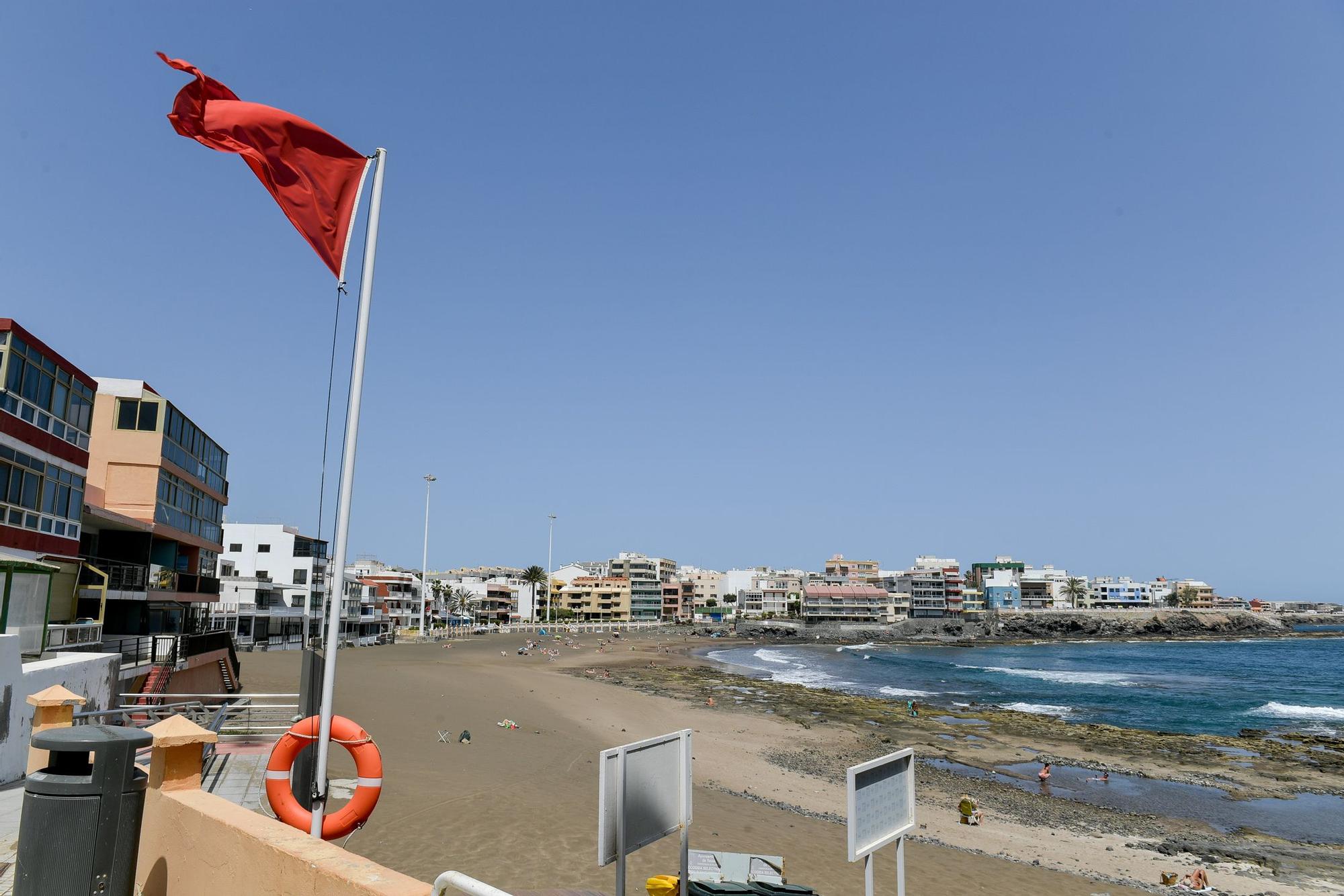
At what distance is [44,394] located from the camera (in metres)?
18.9

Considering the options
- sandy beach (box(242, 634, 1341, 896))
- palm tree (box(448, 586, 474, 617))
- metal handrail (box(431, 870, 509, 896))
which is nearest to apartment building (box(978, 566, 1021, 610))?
palm tree (box(448, 586, 474, 617))

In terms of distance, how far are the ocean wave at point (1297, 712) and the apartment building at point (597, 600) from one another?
375ft

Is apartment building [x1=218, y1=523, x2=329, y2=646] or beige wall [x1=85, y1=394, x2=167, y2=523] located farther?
apartment building [x1=218, y1=523, x2=329, y2=646]

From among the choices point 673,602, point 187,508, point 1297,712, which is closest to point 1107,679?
point 1297,712

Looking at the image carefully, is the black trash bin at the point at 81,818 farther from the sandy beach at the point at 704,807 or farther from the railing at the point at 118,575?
the railing at the point at 118,575

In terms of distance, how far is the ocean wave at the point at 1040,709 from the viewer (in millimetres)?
46291

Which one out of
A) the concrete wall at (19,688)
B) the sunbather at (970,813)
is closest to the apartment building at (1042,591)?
the sunbather at (970,813)

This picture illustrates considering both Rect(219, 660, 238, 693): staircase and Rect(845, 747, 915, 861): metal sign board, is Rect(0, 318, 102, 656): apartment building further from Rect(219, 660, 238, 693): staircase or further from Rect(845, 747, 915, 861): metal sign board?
Rect(845, 747, 915, 861): metal sign board

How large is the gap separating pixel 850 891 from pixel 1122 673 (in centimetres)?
7131

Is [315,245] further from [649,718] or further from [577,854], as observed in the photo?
[649,718]

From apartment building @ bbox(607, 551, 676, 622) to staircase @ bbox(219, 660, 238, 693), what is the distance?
130 metres

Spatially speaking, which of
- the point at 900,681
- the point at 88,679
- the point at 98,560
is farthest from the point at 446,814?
the point at 900,681

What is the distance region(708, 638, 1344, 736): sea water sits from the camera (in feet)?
156

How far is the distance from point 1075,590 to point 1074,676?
125208mm
